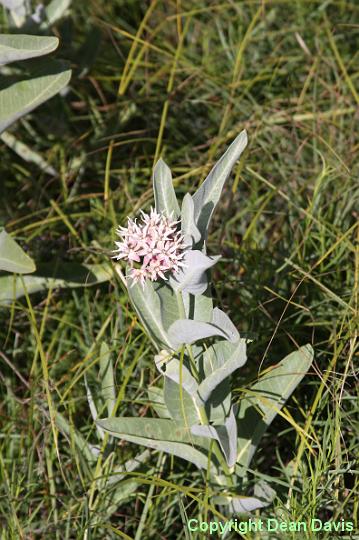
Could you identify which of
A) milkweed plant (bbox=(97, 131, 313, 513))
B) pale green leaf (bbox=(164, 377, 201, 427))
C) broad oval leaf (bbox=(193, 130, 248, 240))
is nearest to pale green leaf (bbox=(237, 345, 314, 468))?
milkweed plant (bbox=(97, 131, 313, 513))

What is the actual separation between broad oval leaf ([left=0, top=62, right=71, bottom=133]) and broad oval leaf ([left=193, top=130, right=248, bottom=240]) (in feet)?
2.36

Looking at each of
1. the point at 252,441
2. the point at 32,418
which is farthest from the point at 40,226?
the point at 252,441

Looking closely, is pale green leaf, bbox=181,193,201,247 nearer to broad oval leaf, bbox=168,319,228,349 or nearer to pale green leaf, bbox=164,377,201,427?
broad oval leaf, bbox=168,319,228,349

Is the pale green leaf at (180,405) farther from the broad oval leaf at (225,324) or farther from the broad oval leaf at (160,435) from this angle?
the broad oval leaf at (225,324)

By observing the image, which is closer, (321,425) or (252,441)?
(252,441)

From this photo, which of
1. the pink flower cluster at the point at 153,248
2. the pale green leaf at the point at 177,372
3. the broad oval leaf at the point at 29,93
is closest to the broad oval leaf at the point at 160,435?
the pale green leaf at the point at 177,372

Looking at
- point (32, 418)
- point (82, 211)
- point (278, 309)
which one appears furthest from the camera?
point (82, 211)

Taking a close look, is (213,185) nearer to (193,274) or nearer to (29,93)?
(193,274)

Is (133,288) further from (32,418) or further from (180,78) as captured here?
(180,78)

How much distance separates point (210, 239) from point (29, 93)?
66 cm

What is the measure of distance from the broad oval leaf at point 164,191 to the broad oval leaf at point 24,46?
1.68 feet

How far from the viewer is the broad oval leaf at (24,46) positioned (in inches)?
63.4

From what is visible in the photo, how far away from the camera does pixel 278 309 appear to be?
185cm

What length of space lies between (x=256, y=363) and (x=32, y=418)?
0.57 meters
